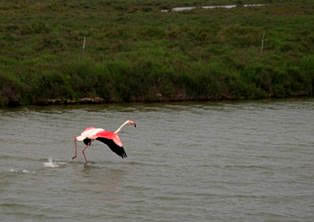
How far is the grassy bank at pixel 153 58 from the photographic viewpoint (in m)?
26.0

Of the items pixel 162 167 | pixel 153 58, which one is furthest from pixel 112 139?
pixel 153 58

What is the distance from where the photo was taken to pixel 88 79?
26.1 metres

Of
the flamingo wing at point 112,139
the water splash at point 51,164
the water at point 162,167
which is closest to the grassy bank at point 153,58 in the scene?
the water at point 162,167

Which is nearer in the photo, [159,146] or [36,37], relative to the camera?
[159,146]

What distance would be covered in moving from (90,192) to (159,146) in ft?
14.5

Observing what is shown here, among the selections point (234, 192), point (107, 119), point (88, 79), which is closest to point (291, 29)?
point (88, 79)

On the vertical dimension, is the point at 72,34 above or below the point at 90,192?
above

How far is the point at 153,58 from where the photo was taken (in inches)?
1129

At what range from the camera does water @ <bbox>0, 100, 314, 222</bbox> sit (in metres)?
13.7

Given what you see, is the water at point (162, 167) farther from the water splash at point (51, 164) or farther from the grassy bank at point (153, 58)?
the grassy bank at point (153, 58)

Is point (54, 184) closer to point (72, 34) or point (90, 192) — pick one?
point (90, 192)

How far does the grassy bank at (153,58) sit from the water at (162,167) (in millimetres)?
1513

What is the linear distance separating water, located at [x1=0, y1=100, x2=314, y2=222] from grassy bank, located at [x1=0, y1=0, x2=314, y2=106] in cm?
151

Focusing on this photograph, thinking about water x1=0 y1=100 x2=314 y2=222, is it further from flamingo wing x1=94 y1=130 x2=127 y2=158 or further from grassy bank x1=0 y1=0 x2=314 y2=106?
grassy bank x1=0 y1=0 x2=314 y2=106
